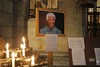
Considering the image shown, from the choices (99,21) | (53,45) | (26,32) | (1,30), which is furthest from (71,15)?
(53,45)

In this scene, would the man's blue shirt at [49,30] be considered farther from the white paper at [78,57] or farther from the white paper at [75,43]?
the white paper at [78,57]

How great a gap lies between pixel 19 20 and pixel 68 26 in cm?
242

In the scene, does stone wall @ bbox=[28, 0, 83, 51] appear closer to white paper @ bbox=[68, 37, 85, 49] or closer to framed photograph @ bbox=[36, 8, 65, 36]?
framed photograph @ bbox=[36, 8, 65, 36]

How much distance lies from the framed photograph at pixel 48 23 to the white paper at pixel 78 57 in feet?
3.55

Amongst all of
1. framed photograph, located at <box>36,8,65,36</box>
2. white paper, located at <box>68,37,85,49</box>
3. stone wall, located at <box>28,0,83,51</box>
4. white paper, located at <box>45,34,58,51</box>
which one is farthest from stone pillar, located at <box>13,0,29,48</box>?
white paper, located at <box>68,37,85,49</box>

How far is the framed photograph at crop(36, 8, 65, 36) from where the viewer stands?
20.7 feet

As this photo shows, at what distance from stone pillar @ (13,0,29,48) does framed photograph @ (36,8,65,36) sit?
338cm

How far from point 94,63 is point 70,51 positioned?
543mm

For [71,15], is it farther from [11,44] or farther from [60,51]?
[11,44]

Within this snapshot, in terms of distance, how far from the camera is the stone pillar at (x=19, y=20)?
32.6ft

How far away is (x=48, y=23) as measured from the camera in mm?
6492

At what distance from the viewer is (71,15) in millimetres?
11594

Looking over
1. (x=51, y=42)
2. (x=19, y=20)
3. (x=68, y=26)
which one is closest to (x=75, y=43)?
(x=51, y=42)

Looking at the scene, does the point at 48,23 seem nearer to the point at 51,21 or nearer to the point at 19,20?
the point at 51,21
